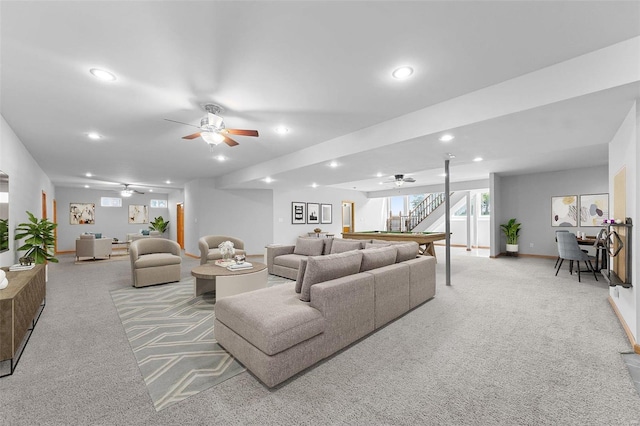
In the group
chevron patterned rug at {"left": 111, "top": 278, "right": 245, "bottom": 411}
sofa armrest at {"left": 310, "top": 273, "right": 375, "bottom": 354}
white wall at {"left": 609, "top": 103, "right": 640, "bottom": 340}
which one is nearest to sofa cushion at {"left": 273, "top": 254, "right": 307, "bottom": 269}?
chevron patterned rug at {"left": 111, "top": 278, "right": 245, "bottom": 411}

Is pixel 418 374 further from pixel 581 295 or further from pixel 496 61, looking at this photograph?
pixel 581 295

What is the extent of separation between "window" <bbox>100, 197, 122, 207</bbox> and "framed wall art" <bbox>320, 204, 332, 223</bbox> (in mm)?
8485

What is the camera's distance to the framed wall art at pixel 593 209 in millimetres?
7141

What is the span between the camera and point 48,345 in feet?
8.76

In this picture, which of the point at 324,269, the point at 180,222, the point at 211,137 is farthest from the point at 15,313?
the point at 180,222

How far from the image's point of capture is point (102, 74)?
2604 millimetres

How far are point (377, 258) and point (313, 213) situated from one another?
795 cm

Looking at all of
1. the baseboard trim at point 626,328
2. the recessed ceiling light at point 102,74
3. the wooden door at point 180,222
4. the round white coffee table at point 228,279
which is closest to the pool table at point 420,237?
the baseboard trim at point 626,328

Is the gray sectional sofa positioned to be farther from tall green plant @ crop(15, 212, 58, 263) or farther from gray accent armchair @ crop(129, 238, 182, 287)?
tall green plant @ crop(15, 212, 58, 263)

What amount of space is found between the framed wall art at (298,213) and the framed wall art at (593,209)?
8355 millimetres

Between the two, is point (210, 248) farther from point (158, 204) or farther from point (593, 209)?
point (593, 209)

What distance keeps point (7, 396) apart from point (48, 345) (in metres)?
0.87

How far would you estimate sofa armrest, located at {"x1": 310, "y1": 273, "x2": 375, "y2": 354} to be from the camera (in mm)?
2369

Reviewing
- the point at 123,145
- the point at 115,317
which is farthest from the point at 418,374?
the point at 123,145
